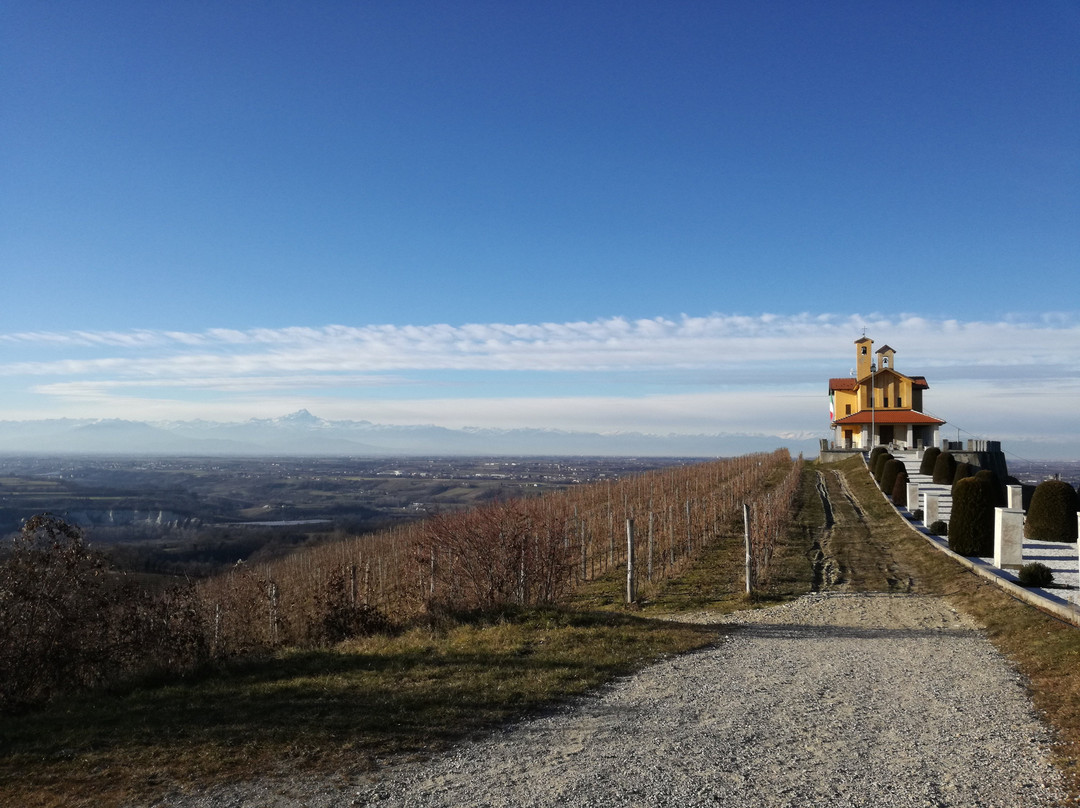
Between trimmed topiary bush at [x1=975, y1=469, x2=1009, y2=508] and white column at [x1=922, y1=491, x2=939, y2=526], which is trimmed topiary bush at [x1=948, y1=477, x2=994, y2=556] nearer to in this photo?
trimmed topiary bush at [x1=975, y1=469, x2=1009, y2=508]

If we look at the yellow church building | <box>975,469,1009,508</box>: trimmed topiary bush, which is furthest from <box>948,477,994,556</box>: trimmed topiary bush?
the yellow church building

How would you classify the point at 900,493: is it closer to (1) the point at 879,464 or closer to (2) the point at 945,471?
(2) the point at 945,471

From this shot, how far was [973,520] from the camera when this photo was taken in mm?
17422

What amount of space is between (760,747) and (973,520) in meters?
13.7

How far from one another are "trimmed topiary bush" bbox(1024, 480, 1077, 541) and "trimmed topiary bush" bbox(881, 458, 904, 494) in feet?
30.6

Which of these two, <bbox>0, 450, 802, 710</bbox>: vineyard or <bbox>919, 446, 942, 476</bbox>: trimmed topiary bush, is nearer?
<bbox>0, 450, 802, 710</bbox>: vineyard

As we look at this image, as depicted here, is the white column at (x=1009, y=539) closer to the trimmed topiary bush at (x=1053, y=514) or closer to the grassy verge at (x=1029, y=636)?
the grassy verge at (x=1029, y=636)

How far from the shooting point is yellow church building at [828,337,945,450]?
173 ft

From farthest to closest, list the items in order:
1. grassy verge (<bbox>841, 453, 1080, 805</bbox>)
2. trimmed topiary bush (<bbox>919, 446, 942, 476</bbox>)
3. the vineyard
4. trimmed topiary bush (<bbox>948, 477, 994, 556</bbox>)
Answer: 1. trimmed topiary bush (<bbox>919, 446, 942, 476</bbox>)
2. trimmed topiary bush (<bbox>948, 477, 994, 556</bbox>)
3. the vineyard
4. grassy verge (<bbox>841, 453, 1080, 805</bbox>)

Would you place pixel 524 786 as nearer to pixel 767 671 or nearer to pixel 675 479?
pixel 767 671

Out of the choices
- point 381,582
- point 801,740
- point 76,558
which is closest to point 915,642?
point 801,740

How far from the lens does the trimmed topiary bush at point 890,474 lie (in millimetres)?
30266

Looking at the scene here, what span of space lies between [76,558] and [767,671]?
9184mm

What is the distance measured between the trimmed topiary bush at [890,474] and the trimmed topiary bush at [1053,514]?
9.34 metres
